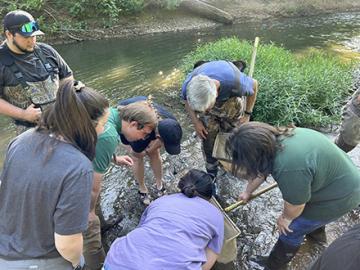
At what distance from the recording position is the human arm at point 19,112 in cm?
282

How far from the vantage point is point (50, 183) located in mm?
1512

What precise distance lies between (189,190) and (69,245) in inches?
33.2

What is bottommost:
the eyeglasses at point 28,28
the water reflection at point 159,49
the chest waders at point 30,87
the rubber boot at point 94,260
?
the water reflection at point 159,49

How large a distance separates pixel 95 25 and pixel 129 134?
9870mm

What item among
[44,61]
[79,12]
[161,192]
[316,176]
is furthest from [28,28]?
[79,12]

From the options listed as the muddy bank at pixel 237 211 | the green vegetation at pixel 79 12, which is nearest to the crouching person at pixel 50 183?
the muddy bank at pixel 237 211

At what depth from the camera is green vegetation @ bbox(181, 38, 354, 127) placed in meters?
5.08

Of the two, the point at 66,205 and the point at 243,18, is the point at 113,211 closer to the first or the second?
the point at 66,205

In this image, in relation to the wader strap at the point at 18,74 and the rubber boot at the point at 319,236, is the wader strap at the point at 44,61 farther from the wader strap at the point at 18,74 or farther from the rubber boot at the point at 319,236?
the rubber boot at the point at 319,236

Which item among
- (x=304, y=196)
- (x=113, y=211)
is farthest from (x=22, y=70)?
(x=304, y=196)

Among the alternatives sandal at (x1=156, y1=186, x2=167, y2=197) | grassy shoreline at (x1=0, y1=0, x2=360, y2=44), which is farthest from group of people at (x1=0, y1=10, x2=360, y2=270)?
grassy shoreline at (x1=0, y1=0, x2=360, y2=44)

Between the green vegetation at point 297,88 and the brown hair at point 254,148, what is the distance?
10.2 ft

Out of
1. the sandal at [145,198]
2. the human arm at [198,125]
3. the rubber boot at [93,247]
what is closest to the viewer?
the rubber boot at [93,247]

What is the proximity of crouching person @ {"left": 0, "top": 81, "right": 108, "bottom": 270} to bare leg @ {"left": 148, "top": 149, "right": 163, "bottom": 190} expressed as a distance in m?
1.77
